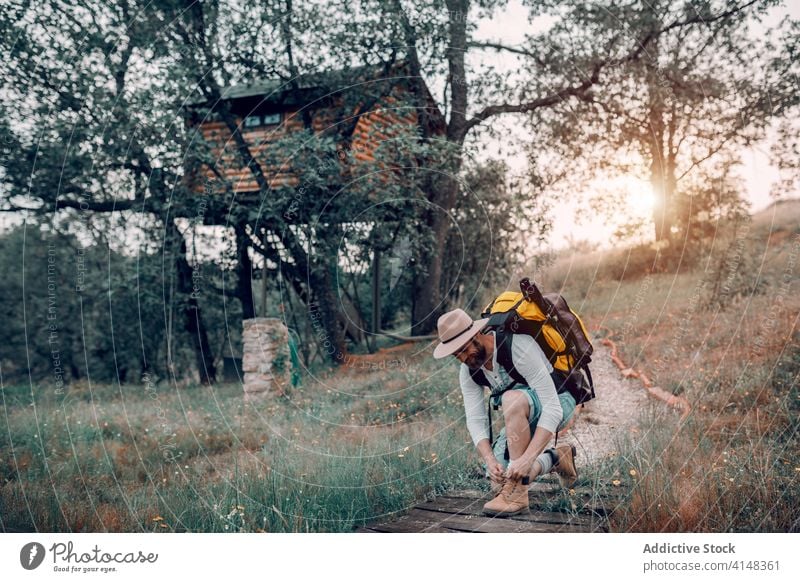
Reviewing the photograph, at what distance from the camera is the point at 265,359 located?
9656 millimetres

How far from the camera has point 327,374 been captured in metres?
10.5

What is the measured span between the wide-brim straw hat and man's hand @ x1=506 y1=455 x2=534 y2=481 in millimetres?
752

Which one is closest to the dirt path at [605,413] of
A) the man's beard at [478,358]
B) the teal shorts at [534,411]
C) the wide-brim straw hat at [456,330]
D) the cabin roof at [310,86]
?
the teal shorts at [534,411]

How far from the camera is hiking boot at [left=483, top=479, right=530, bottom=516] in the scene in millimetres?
3613

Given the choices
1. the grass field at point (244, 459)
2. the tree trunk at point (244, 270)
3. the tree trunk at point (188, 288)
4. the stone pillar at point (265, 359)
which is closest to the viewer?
the grass field at point (244, 459)

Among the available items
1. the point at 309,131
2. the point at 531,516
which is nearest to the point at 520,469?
the point at 531,516

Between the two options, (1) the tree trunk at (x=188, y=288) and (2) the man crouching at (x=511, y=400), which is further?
(1) the tree trunk at (x=188, y=288)

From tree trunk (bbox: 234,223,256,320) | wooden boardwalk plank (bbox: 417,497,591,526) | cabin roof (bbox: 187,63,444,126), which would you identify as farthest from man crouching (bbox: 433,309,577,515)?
tree trunk (bbox: 234,223,256,320)

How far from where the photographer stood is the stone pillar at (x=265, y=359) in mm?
9617

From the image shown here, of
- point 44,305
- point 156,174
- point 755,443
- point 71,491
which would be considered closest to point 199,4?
point 156,174

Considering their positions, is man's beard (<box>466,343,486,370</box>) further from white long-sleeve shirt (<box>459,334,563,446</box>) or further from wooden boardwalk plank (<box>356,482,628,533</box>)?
wooden boardwalk plank (<box>356,482,628,533</box>)

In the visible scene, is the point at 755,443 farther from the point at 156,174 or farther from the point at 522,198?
the point at 156,174

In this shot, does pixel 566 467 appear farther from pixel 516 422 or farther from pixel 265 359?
pixel 265 359

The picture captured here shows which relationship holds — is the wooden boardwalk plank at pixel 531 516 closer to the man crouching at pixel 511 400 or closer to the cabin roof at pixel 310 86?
the man crouching at pixel 511 400
